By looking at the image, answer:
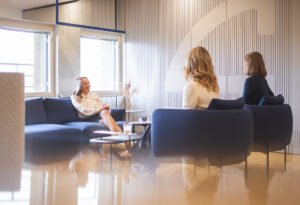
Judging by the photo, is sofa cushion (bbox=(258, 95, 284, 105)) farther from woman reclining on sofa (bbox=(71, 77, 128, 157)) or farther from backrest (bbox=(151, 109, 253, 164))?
woman reclining on sofa (bbox=(71, 77, 128, 157))

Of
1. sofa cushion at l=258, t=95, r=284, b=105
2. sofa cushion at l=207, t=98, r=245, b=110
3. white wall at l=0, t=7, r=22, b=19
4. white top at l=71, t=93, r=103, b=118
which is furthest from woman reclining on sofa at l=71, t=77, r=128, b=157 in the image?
sofa cushion at l=207, t=98, r=245, b=110

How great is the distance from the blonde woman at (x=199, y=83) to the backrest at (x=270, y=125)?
2.03ft

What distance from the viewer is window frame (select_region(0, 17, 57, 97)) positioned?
5707 mm

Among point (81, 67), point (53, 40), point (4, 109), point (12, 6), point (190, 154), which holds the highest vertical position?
point (12, 6)

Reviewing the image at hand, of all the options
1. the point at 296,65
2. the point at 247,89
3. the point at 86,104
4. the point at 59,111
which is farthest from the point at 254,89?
the point at 59,111

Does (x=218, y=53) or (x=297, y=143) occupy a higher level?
(x=218, y=53)

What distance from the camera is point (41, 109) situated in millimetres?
5582

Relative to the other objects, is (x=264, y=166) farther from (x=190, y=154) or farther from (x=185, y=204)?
(x=185, y=204)

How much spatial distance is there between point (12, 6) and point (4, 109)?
560 cm

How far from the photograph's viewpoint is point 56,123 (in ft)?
18.9

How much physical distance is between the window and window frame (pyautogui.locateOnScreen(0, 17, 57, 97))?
0.63m

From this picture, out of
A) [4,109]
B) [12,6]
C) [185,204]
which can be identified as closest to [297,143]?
[185,204]

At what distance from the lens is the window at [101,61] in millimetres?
6899

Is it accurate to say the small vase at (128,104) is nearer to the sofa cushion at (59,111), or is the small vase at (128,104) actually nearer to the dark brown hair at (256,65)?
the sofa cushion at (59,111)
